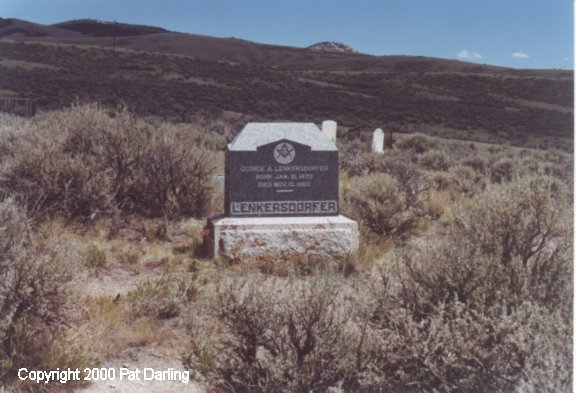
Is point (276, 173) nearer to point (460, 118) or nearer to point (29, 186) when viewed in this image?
point (29, 186)

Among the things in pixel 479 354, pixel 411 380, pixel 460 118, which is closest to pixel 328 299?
pixel 411 380

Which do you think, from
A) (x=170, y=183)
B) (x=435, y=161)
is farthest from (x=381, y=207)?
(x=435, y=161)

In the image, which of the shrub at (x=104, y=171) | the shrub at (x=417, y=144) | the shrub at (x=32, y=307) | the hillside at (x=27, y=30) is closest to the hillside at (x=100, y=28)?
the hillside at (x=27, y=30)

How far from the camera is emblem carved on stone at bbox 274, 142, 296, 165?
627 centimetres

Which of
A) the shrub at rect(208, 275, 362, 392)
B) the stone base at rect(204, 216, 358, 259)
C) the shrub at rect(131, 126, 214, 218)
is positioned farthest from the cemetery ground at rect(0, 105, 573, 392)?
the shrub at rect(131, 126, 214, 218)

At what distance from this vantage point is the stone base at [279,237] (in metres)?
5.93

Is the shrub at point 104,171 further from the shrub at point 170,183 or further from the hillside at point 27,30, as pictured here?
the hillside at point 27,30

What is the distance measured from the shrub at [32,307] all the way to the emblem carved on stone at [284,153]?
9.56 ft

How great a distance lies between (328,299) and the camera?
3.36 m

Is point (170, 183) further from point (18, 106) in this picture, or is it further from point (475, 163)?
point (18, 106)

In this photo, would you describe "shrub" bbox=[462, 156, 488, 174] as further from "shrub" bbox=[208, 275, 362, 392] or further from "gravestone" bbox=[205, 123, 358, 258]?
"shrub" bbox=[208, 275, 362, 392]

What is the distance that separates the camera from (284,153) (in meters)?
6.28

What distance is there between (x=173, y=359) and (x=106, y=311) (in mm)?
792

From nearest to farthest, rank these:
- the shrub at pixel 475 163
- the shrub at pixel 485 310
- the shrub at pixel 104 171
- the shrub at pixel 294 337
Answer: the shrub at pixel 485 310, the shrub at pixel 294 337, the shrub at pixel 104 171, the shrub at pixel 475 163
